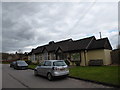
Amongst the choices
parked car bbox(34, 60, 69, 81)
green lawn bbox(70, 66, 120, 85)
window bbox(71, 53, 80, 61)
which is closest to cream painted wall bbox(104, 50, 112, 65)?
window bbox(71, 53, 80, 61)

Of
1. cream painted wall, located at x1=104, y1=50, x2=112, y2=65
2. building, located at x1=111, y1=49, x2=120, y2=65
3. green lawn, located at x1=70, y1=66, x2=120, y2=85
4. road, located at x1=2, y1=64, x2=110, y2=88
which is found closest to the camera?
road, located at x1=2, y1=64, x2=110, y2=88

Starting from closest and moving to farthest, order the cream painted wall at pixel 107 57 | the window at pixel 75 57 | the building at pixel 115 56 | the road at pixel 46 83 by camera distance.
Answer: the road at pixel 46 83
the cream painted wall at pixel 107 57
the building at pixel 115 56
the window at pixel 75 57

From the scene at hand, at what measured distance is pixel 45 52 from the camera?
3288cm

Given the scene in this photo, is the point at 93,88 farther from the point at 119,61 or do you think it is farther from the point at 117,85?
the point at 119,61

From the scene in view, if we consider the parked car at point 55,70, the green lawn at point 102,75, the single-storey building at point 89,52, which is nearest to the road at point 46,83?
the parked car at point 55,70

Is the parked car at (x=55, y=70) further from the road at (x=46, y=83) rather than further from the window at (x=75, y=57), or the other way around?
the window at (x=75, y=57)

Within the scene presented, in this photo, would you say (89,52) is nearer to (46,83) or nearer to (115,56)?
(115,56)

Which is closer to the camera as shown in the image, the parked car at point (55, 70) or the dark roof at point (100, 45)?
the parked car at point (55, 70)

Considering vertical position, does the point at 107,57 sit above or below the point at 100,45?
below

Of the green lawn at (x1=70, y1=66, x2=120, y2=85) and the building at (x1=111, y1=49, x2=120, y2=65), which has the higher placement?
the building at (x1=111, y1=49, x2=120, y2=65)

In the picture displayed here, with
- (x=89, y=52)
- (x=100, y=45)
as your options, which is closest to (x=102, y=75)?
(x=100, y=45)

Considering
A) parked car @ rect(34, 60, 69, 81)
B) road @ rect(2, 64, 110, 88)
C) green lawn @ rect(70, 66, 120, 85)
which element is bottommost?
road @ rect(2, 64, 110, 88)

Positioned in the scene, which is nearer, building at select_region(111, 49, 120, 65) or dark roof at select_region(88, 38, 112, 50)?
dark roof at select_region(88, 38, 112, 50)

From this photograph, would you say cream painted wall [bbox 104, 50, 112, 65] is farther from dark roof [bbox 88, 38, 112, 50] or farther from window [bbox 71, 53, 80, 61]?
window [bbox 71, 53, 80, 61]
